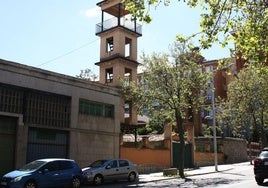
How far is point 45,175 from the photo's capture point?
59.1 feet

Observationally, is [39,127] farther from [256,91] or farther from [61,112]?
[256,91]

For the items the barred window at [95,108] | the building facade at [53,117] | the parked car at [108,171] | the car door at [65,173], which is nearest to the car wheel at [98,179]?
the parked car at [108,171]

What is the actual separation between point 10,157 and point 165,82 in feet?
38.7

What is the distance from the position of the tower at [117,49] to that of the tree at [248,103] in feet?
38.3

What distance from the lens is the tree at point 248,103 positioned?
41.7 meters

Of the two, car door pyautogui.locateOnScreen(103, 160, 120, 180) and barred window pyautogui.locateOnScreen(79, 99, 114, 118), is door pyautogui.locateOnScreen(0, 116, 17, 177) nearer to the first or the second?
car door pyautogui.locateOnScreen(103, 160, 120, 180)

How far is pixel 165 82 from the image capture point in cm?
2850

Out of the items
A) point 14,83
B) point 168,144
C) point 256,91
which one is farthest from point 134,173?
point 256,91

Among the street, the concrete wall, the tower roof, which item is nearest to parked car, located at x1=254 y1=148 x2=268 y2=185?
the street

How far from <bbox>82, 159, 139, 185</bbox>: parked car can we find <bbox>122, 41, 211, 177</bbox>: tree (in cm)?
525

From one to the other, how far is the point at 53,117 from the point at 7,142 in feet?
11.4

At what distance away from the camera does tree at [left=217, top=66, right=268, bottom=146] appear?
4172 centimetres

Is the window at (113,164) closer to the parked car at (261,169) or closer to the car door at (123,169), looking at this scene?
the car door at (123,169)

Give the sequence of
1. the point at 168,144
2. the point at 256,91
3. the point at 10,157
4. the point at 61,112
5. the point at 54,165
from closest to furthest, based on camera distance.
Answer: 1. the point at 54,165
2. the point at 10,157
3. the point at 61,112
4. the point at 168,144
5. the point at 256,91
